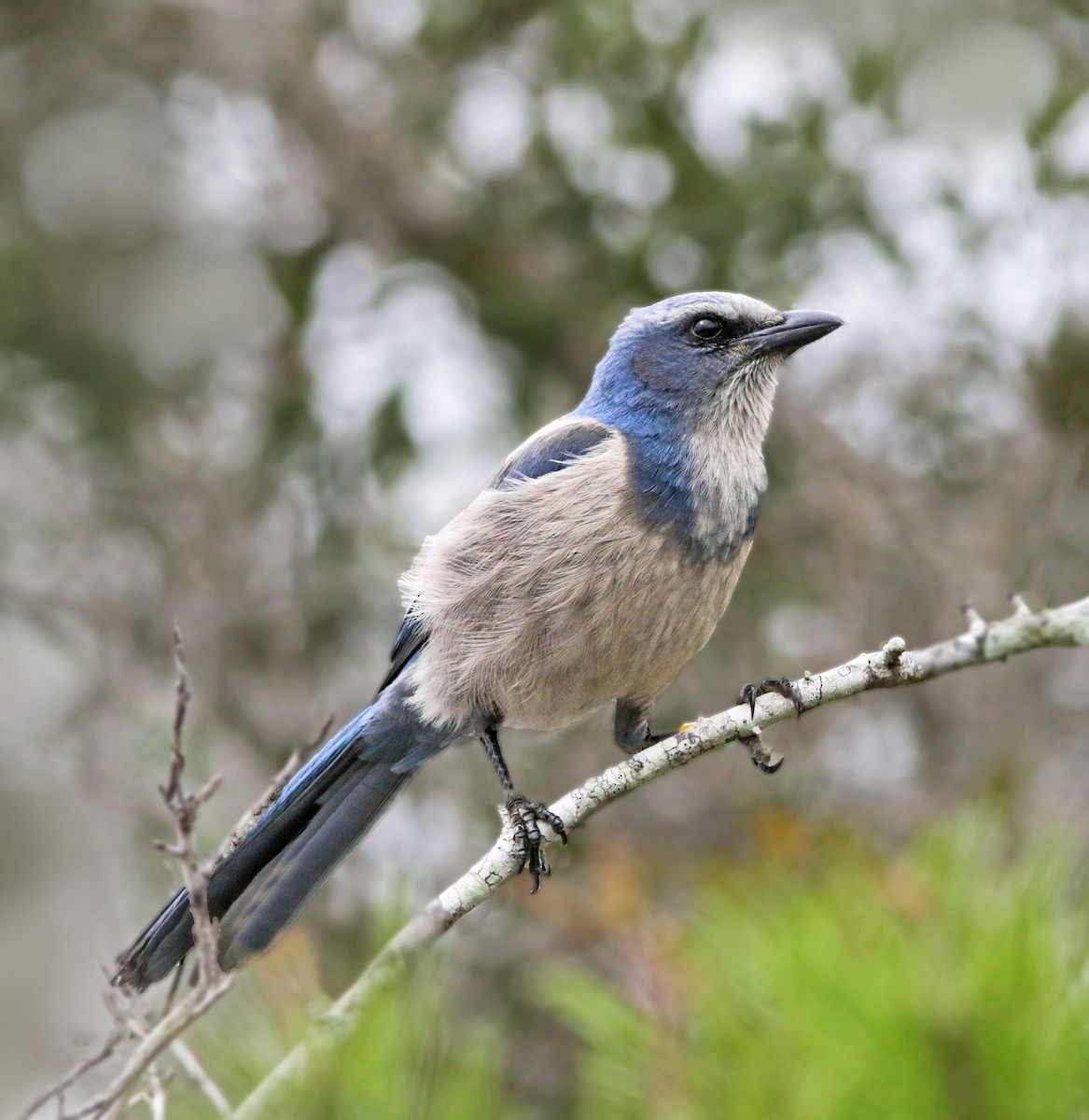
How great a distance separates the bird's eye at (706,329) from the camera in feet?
14.9

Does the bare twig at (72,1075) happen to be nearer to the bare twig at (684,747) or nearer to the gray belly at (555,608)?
the bare twig at (684,747)

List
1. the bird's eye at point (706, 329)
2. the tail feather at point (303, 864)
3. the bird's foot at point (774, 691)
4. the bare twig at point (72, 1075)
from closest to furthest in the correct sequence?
1. the bare twig at point (72, 1075)
2. the bird's foot at point (774, 691)
3. the tail feather at point (303, 864)
4. the bird's eye at point (706, 329)

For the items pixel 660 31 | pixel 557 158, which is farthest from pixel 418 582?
pixel 660 31

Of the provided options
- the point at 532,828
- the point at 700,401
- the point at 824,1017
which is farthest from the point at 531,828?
the point at 824,1017

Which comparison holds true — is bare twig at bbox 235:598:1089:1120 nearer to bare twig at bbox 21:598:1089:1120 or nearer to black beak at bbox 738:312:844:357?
bare twig at bbox 21:598:1089:1120

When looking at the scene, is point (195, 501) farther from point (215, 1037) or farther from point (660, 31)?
point (215, 1037)

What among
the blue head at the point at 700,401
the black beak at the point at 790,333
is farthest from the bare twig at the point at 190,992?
the black beak at the point at 790,333

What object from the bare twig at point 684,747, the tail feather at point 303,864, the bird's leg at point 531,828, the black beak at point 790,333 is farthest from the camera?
the black beak at point 790,333

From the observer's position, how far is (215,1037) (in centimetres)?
240

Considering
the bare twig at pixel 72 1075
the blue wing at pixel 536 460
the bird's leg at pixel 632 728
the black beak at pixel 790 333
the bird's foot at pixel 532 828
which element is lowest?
the bare twig at pixel 72 1075

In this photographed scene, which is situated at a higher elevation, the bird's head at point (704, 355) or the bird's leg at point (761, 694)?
the bird's head at point (704, 355)

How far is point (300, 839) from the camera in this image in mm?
4152

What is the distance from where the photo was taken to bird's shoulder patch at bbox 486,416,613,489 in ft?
14.2

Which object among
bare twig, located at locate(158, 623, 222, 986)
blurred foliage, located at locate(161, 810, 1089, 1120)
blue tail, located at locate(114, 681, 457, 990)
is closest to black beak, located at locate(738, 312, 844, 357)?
blue tail, located at locate(114, 681, 457, 990)
